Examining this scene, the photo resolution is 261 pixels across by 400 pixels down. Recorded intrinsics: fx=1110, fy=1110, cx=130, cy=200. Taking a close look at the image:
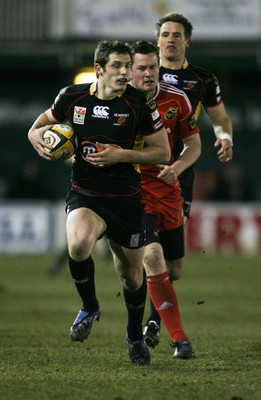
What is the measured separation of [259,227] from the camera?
76.5ft

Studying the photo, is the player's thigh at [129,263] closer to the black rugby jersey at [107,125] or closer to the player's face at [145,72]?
the black rugby jersey at [107,125]

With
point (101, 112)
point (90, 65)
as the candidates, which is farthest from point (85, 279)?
point (90, 65)

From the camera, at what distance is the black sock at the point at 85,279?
26.7 feet

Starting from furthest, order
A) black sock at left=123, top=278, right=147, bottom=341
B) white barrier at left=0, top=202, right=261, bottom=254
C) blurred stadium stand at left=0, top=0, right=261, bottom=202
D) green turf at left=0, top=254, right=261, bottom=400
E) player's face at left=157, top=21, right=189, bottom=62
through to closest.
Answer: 1. blurred stadium stand at left=0, top=0, right=261, bottom=202
2. white barrier at left=0, top=202, right=261, bottom=254
3. player's face at left=157, top=21, right=189, bottom=62
4. black sock at left=123, top=278, right=147, bottom=341
5. green turf at left=0, top=254, right=261, bottom=400

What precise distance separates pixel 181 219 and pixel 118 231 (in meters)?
1.53

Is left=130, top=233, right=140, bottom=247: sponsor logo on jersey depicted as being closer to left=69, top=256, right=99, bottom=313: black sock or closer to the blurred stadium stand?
left=69, top=256, right=99, bottom=313: black sock

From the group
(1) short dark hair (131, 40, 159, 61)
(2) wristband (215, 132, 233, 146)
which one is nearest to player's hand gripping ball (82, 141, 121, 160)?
(1) short dark hair (131, 40, 159, 61)

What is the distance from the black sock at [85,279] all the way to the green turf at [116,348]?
0.46 metres

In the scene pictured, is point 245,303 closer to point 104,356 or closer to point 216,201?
point 104,356

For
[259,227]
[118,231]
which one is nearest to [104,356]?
[118,231]

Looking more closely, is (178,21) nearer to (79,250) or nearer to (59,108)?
(59,108)

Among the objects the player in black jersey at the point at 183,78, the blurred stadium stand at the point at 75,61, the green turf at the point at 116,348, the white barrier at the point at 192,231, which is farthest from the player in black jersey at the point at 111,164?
the blurred stadium stand at the point at 75,61

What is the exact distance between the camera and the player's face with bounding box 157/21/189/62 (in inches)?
377

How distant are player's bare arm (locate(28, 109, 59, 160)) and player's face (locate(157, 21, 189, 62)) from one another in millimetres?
1644
